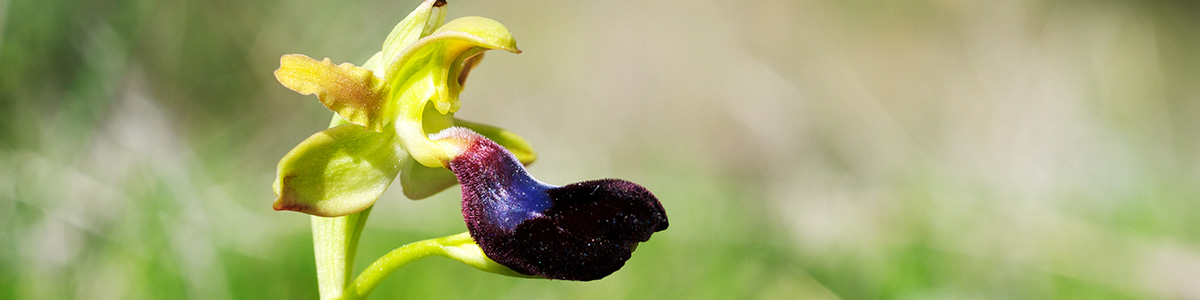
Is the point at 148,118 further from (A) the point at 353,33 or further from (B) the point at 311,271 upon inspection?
(B) the point at 311,271

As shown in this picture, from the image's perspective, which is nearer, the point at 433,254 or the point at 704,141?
the point at 433,254

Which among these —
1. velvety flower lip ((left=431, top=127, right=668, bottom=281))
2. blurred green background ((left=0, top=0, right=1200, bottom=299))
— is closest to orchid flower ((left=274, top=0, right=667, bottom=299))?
velvety flower lip ((left=431, top=127, right=668, bottom=281))

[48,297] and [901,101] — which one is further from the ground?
[901,101]

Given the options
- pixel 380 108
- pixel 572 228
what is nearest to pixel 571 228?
pixel 572 228

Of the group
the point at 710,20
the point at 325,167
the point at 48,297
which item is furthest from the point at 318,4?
the point at 325,167

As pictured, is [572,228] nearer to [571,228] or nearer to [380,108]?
[571,228]

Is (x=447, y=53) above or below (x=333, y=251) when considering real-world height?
above

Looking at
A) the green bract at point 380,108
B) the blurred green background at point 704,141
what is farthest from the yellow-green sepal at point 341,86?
the blurred green background at point 704,141
